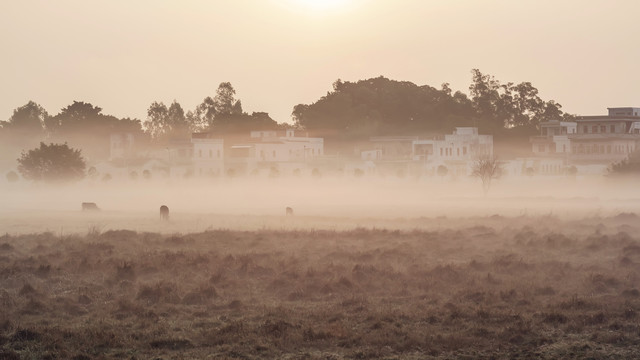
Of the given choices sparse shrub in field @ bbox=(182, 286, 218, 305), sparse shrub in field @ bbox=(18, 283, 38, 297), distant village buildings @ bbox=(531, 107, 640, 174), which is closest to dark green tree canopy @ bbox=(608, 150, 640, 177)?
distant village buildings @ bbox=(531, 107, 640, 174)

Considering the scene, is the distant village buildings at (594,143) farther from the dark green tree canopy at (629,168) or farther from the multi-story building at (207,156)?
the multi-story building at (207,156)

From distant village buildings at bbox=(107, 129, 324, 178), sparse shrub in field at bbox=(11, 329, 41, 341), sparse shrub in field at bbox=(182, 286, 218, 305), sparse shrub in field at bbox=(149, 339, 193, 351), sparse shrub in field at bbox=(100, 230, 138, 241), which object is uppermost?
distant village buildings at bbox=(107, 129, 324, 178)

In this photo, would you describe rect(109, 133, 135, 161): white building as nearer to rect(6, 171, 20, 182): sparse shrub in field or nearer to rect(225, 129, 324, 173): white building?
rect(6, 171, 20, 182): sparse shrub in field

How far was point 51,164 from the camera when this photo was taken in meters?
111

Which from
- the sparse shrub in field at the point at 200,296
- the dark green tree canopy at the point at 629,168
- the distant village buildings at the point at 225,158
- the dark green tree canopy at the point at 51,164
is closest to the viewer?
the sparse shrub in field at the point at 200,296

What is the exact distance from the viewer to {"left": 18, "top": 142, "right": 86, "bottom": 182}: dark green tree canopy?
11100 cm

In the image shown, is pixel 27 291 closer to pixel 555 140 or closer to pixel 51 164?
pixel 51 164

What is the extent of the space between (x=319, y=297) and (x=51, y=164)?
93.6 metres

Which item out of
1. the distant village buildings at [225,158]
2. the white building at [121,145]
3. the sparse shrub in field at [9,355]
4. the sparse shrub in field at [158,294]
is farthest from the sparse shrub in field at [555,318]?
the white building at [121,145]

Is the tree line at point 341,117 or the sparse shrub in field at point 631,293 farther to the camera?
the tree line at point 341,117

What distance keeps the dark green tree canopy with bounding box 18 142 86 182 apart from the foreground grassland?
246ft

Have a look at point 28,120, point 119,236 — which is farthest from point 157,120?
point 119,236

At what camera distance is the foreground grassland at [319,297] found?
19.8 metres

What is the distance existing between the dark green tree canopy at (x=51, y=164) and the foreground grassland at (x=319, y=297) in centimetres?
7508
